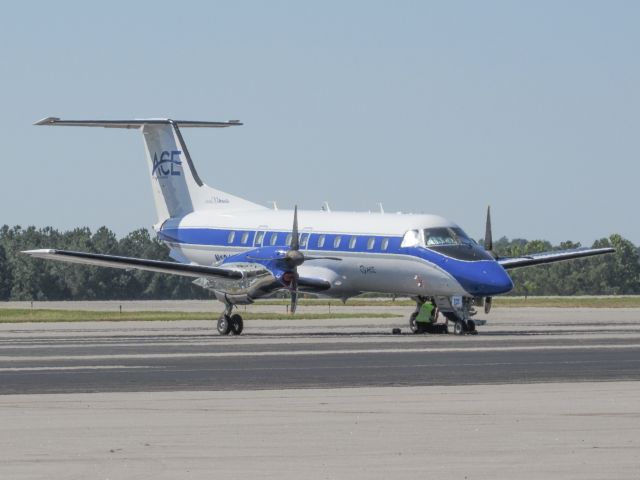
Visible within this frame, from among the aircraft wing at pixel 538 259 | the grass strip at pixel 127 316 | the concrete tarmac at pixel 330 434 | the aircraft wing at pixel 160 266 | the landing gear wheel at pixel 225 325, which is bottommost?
the grass strip at pixel 127 316

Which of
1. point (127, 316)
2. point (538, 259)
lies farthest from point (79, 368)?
point (127, 316)

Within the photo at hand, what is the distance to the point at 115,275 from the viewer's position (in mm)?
107750

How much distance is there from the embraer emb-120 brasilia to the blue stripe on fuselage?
0.03m

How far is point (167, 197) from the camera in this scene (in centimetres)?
5266

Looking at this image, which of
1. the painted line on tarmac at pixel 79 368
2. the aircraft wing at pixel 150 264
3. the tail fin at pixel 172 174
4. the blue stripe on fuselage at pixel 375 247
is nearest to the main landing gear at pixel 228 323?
the aircraft wing at pixel 150 264

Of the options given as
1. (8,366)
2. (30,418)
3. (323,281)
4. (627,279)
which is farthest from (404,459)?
(627,279)

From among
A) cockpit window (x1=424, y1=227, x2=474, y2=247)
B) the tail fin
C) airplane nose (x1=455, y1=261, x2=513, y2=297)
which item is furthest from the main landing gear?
the tail fin

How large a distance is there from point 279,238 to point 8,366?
735 inches

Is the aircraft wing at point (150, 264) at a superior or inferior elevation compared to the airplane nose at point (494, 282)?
superior

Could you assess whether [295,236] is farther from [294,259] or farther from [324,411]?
[324,411]

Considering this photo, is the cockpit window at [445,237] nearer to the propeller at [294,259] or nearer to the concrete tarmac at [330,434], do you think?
the propeller at [294,259]

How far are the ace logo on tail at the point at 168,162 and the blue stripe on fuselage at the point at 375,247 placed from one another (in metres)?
2.33

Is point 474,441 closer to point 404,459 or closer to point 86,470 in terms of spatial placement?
point 404,459

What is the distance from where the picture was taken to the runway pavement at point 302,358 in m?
24.2
